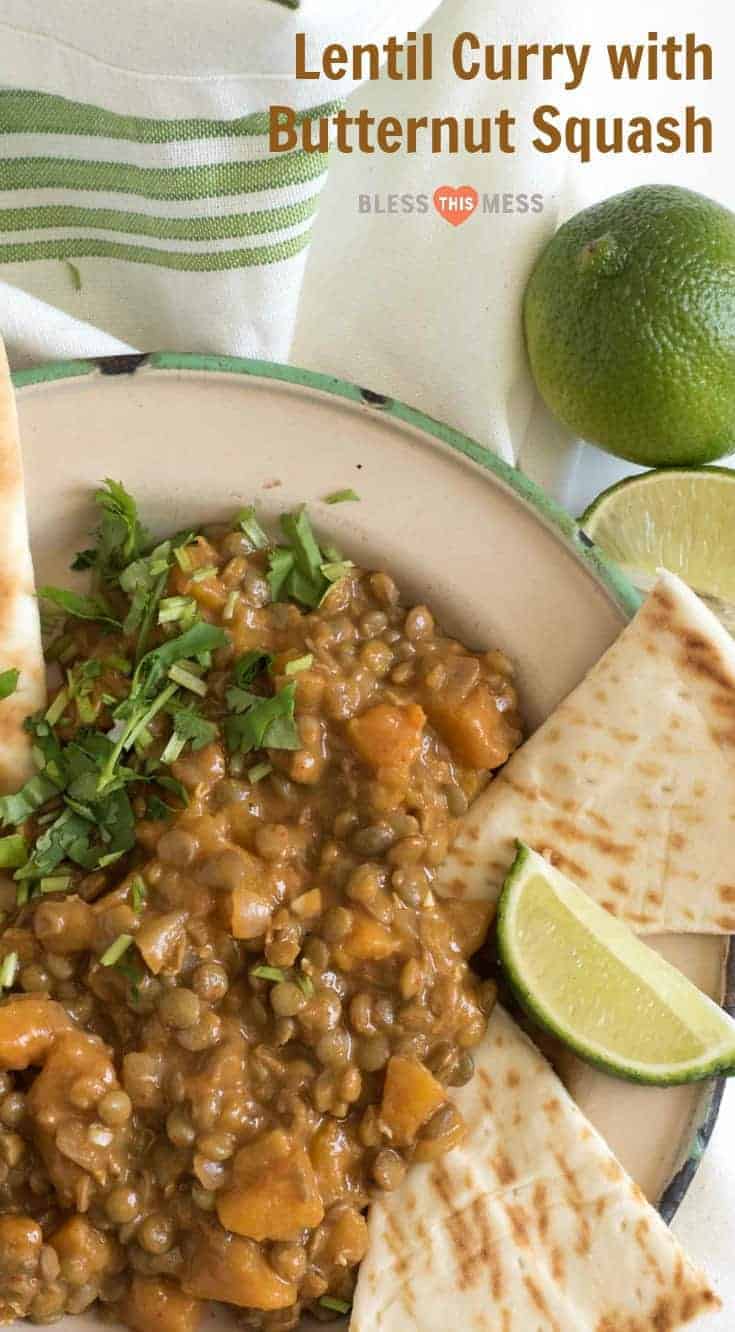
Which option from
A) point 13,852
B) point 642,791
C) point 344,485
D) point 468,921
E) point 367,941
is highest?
point 344,485

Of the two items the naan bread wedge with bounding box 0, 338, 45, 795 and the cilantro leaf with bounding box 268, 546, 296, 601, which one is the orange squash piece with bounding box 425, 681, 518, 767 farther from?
the naan bread wedge with bounding box 0, 338, 45, 795

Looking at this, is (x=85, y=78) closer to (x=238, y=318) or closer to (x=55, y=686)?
(x=238, y=318)

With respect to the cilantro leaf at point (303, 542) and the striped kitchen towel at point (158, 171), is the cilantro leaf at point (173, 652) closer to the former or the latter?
the cilantro leaf at point (303, 542)

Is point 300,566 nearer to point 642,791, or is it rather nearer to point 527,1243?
point 642,791

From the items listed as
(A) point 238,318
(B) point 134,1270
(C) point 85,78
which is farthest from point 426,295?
(B) point 134,1270

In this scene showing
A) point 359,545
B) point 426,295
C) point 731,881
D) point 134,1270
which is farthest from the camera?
point 426,295

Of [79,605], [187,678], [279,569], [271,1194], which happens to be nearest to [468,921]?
[271,1194]
